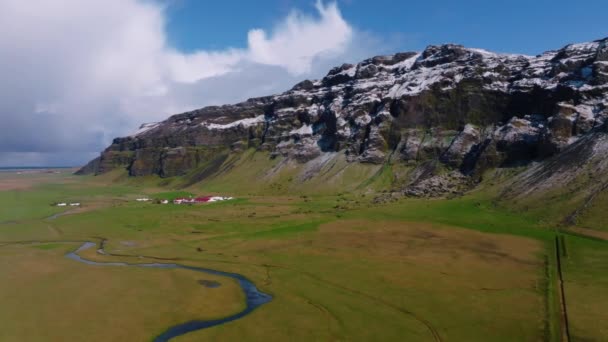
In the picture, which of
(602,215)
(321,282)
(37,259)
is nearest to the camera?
(321,282)

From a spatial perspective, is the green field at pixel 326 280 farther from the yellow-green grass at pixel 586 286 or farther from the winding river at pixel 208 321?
the winding river at pixel 208 321

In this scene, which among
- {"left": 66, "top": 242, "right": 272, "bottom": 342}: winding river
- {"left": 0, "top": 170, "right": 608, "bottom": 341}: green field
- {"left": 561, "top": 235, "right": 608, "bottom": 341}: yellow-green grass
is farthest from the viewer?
{"left": 66, "top": 242, "right": 272, "bottom": 342}: winding river

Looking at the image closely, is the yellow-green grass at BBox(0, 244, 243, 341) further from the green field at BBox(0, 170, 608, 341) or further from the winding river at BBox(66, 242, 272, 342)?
the winding river at BBox(66, 242, 272, 342)

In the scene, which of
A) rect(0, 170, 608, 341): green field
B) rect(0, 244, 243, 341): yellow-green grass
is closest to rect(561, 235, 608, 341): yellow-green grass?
rect(0, 170, 608, 341): green field

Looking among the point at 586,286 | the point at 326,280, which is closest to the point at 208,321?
the point at 326,280

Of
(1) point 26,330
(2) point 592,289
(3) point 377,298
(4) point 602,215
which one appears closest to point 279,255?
(3) point 377,298

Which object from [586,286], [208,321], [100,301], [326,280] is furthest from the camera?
[326,280]

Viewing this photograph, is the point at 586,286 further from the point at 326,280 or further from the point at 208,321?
the point at 208,321

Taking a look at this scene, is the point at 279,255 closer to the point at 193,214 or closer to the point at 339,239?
the point at 339,239
